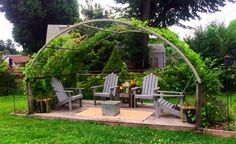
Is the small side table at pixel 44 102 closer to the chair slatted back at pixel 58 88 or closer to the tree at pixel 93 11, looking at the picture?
the chair slatted back at pixel 58 88

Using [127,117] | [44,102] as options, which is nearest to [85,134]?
[127,117]

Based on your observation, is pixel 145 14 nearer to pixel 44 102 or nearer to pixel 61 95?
pixel 61 95

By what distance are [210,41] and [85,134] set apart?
988cm

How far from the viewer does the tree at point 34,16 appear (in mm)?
24891

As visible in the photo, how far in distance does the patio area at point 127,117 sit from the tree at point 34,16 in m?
16.9

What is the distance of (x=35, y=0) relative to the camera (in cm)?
2494

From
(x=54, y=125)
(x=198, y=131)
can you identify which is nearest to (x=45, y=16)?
(x=54, y=125)

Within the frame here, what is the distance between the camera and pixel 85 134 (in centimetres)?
670

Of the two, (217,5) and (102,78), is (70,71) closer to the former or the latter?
(102,78)

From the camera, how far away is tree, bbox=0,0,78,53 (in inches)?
980

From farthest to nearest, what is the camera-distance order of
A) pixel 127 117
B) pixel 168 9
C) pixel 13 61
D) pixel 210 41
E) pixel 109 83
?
pixel 13 61 < pixel 168 9 < pixel 210 41 < pixel 109 83 < pixel 127 117

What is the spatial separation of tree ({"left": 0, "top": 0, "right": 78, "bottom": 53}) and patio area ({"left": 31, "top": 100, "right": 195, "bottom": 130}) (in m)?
16.9

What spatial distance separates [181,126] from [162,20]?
1340cm

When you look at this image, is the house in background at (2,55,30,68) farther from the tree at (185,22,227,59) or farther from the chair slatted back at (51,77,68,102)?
the tree at (185,22,227,59)
